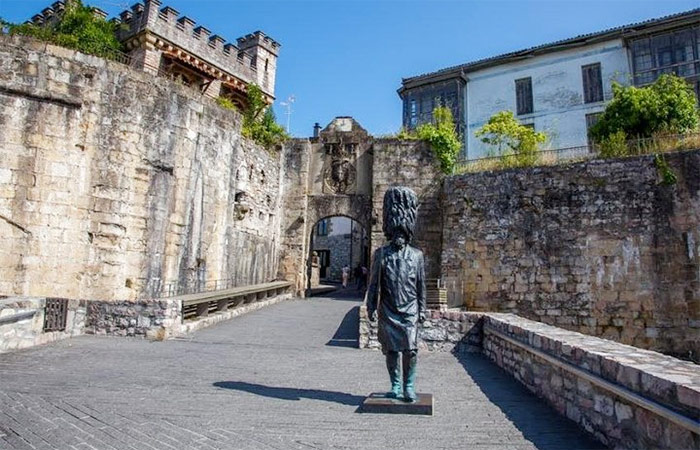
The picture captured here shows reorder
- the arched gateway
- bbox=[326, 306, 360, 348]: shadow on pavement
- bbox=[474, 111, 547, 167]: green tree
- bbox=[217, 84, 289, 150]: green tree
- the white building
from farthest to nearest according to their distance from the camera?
the white building → bbox=[217, 84, 289, 150]: green tree → the arched gateway → bbox=[474, 111, 547, 167]: green tree → bbox=[326, 306, 360, 348]: shadow on pavement

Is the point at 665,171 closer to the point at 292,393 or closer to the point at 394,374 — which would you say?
the point at 394,374

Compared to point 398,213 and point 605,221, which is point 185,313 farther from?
point 605,221

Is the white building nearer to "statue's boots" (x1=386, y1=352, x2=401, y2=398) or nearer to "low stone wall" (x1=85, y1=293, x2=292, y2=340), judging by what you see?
"low stone wall" (x1=85, y1=293, x2=292, y2=340)

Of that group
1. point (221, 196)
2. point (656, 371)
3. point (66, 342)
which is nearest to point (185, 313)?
point (66, 342)

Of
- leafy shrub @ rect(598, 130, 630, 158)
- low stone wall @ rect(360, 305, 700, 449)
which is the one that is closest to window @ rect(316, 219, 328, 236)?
leafy shrub @ rect(598, 130, 630, 158)

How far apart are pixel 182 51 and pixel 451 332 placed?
53.4ft

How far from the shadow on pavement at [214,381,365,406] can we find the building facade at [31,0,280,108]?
14456 millimetres

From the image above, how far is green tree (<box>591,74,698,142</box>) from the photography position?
16094mm

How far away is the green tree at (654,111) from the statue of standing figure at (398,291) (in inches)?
568

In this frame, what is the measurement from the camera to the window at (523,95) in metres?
25.2

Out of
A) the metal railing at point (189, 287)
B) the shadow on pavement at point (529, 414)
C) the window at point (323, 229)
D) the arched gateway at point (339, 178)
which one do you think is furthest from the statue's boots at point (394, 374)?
the window at point (323, 229)

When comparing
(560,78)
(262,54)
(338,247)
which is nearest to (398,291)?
(262,54)

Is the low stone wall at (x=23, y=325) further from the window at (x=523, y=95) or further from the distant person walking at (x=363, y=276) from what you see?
the window at (x=523, y=95)

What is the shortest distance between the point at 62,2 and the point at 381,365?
20.5 m
